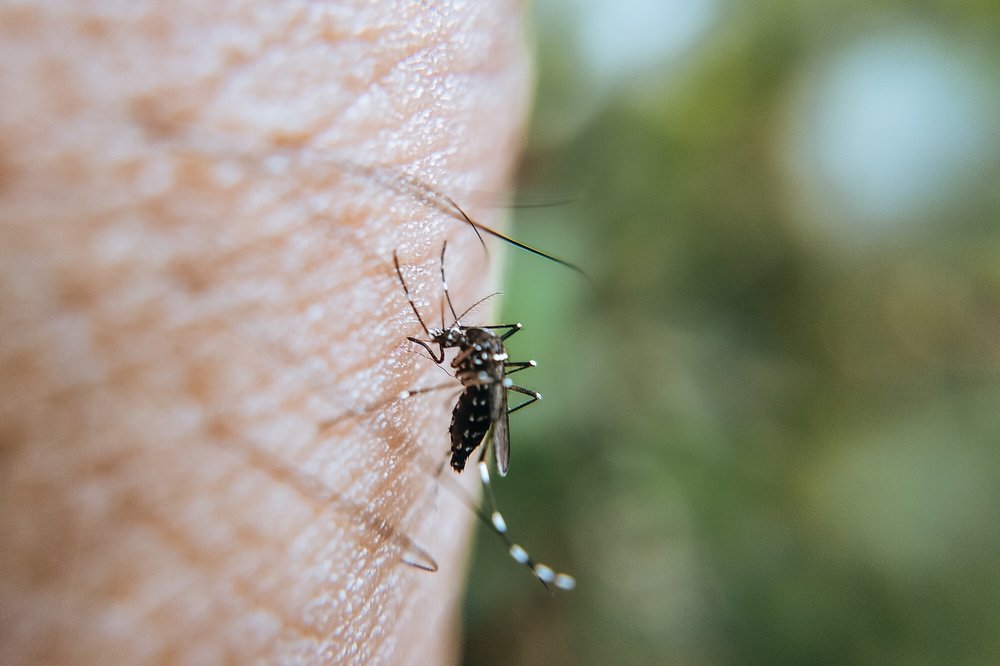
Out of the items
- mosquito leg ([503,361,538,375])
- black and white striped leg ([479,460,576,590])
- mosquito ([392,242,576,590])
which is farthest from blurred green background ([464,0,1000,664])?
mosquito ([392,242,576,590])

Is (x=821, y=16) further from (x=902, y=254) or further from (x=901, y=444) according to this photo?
(x=901, y=444)

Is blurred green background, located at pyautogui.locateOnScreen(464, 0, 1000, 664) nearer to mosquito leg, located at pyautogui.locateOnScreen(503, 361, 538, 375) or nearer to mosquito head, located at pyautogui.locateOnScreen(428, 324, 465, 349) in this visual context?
mosquito leg, located at pyautogui.locateOnScreen(503, 361, 538, 375)

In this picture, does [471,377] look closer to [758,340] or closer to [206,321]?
[206,321]

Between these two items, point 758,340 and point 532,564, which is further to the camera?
point 758,340

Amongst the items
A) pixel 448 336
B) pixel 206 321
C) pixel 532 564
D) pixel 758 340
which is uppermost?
pixel 758 340

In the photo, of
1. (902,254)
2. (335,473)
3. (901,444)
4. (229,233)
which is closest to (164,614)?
(335,473)

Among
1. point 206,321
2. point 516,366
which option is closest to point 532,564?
point 516,366

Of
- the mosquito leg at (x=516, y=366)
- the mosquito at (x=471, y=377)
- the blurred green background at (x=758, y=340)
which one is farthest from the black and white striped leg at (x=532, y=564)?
the mosquito at (x=471, y=377)
